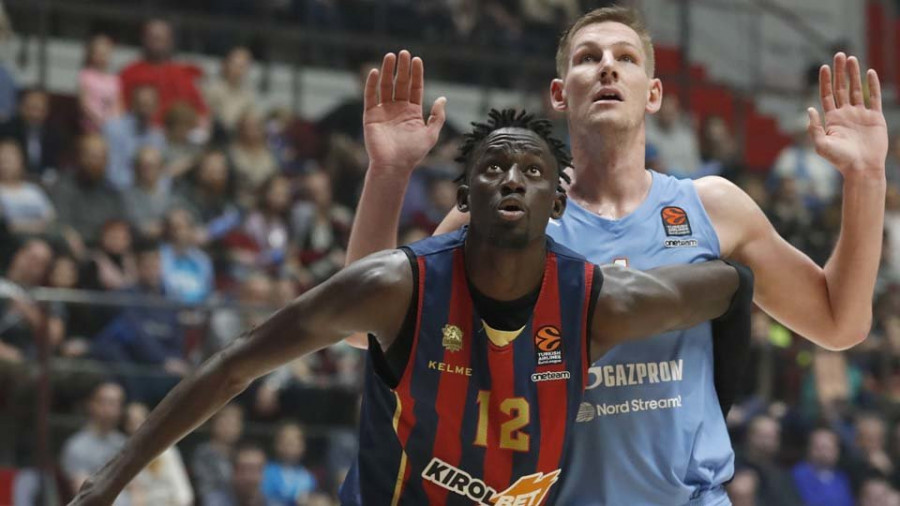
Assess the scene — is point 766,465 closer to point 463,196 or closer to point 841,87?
point 841,87

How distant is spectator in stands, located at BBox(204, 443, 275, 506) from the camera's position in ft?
29.1

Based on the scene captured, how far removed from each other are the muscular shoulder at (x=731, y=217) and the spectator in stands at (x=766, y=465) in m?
5.82

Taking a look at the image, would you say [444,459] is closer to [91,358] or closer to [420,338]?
[420,338]

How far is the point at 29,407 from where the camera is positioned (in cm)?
869

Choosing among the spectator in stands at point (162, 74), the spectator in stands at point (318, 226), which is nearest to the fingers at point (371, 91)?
the spectator in stands at point (318, 226)

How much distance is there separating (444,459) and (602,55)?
4.96 feet

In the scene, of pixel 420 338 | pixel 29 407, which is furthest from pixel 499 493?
pixel 29 407

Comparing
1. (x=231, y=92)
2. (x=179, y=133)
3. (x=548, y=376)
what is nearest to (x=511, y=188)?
(x=548, y=376)

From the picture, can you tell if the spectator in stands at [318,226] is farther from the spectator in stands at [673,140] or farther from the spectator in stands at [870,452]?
the spectator in stands at [870,452]

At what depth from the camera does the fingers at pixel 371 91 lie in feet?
15.5

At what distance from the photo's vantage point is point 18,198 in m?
9.80

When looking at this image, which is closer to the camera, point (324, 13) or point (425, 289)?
point (425, 289)

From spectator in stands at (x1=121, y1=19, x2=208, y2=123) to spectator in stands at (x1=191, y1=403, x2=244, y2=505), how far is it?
329 centimetres

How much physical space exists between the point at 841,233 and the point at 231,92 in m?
8.06
